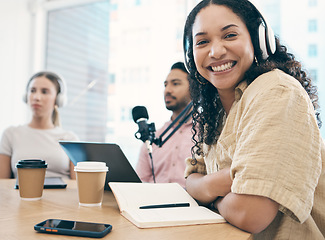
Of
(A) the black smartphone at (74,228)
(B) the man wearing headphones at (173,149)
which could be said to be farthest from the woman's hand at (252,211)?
(B) the man wearing headphones at (173,149)

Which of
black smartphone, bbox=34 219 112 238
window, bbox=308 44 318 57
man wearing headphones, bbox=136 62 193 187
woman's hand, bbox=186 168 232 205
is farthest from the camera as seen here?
window, bbox=308 44 318 57

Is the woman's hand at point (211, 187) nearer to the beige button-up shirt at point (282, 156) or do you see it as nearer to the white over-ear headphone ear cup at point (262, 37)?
the beige button-up shirt at point (282, 156)

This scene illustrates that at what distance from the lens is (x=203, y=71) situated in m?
1.13

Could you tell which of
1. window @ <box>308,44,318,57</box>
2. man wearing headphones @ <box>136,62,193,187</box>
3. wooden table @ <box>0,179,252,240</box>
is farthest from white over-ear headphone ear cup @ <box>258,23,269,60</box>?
window @ <box>308,44,318,57</box>

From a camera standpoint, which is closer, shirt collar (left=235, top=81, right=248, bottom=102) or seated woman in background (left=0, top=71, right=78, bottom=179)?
shirt collar (left=235, top=81, right=248, bottom=102)

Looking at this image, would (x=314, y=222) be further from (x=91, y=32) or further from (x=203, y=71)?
(x=91, y=32)

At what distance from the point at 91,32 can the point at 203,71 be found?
276 cm

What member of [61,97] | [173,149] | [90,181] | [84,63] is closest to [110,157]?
[90,181]

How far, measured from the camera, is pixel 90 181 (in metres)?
1.02

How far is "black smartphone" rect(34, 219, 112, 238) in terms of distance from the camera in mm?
689

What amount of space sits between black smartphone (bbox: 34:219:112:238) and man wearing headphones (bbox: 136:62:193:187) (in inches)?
55.1

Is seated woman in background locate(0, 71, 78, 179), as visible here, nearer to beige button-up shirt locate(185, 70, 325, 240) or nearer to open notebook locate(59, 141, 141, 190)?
open notebook locate(59, 141, 141, 190)

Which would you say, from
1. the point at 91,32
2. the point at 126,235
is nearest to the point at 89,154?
the point at 126,235

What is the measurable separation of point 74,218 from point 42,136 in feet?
5.34
